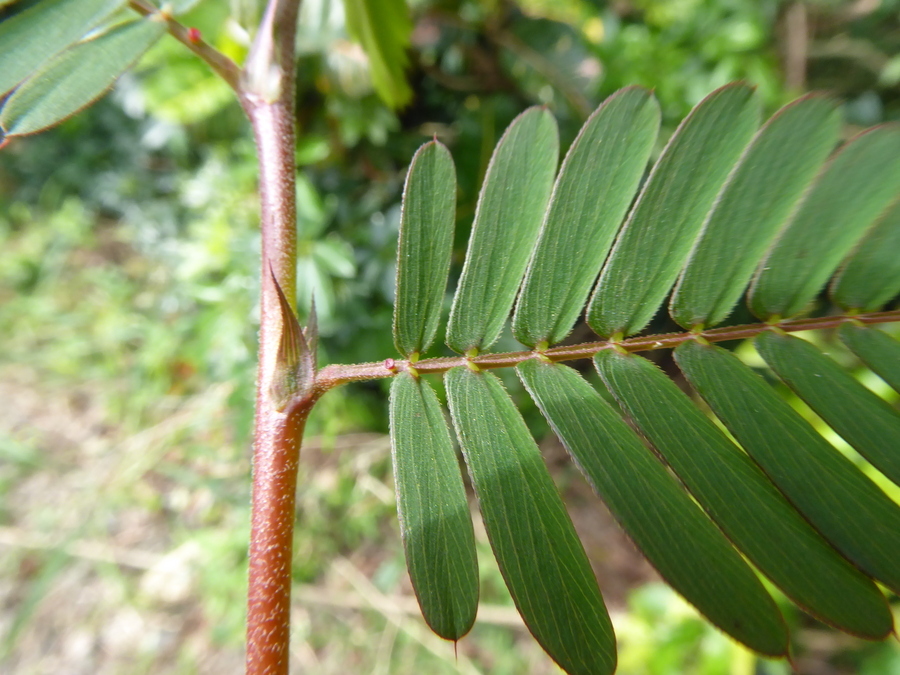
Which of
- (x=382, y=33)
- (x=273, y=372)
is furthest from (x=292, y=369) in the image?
(x=382, y=33)

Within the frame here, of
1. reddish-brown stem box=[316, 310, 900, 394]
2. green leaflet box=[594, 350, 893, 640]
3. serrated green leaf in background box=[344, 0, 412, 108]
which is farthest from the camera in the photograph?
serrated green leaf in background box=[344, 0, 412, 108]

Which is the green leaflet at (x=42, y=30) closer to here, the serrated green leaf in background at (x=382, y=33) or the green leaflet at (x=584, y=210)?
the serrated green leaf in background at (x=382, y=33)

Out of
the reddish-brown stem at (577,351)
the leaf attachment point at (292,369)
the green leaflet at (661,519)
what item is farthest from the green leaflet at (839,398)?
the leaf attachment point at (292,369)

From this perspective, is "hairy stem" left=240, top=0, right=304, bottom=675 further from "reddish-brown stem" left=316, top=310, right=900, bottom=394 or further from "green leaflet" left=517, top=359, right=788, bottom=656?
"green leaflet" left=517, top=359, right=788, bottom=656

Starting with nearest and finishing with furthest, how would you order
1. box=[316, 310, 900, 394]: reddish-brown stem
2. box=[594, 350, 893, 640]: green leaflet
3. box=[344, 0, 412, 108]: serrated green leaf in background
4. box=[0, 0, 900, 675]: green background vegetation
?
box=[594, 350, 893, 640]: green leaflet
box=[316, 310, 900, 394]: reddish-brown stem
box=[344, 0, 412, 108]: serrated green leaf in background
box=[0, 0, 900, 675]: green background vegetation

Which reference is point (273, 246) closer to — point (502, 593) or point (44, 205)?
point (502, 593)

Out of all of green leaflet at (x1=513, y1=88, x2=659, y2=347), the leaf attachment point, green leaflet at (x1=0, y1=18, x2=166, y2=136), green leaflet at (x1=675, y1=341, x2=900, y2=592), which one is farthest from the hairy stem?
green leaflet at (x1=675, y1=341, x2=900, y2=592)

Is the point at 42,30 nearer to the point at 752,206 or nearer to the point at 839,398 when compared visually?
the point at 752,206

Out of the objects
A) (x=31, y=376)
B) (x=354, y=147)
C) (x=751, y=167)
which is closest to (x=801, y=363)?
(x=751, y=167)
